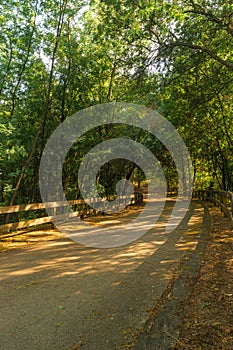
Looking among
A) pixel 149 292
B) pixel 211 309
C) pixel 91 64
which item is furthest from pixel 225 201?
pixel 211 309

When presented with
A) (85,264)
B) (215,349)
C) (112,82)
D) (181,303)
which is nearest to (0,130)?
(85,264)

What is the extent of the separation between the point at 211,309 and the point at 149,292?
0.96 meters

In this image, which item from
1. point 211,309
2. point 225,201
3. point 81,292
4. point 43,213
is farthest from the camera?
point 43,213

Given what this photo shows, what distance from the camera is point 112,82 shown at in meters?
15.4

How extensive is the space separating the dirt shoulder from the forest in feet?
15.7

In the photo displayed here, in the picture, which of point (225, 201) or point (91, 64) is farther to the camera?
point (225, 201)

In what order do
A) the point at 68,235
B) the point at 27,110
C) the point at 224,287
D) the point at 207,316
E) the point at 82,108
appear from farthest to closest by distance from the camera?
the point at 82,108, the point at 27,110, the point at 68,235, the point at 224,287, the point at 207,316

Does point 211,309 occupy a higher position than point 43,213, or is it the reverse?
point 43,213

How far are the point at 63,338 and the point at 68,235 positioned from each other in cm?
631

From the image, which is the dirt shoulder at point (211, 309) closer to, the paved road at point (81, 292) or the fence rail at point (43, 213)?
the paved road at point (81, 292)

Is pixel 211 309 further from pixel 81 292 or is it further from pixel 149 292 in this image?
pixel 81 292

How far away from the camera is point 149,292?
4.34 metres

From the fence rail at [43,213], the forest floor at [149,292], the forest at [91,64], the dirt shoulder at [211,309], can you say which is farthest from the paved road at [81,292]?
the forest at [91,64]

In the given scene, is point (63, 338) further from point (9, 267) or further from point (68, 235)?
point (68, 235)
